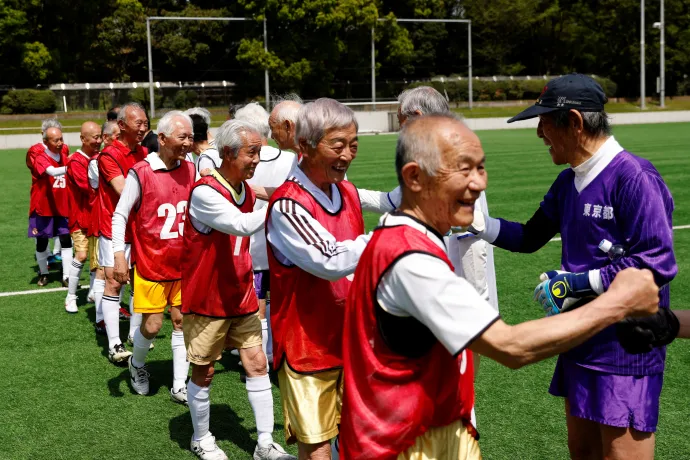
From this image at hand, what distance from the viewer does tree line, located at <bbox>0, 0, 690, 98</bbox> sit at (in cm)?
6016

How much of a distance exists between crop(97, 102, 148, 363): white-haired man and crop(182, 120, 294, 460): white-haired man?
8.52ft

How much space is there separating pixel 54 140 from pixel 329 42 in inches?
2052

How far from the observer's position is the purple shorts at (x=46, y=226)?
12336 mm

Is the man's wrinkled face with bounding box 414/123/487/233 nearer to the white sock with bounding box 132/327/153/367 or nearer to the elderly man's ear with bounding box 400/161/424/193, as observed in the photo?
the elderly man's ear with bounding box 400/161/424/193

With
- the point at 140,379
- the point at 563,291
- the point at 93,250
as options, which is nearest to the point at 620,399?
the point at 563,291

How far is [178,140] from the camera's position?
Result: 6.78m

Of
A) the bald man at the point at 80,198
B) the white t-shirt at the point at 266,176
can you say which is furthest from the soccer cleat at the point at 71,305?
the white t-shirt at the point at 266,176

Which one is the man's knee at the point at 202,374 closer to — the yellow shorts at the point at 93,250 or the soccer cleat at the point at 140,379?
the soccer cleat at the point at 140,379

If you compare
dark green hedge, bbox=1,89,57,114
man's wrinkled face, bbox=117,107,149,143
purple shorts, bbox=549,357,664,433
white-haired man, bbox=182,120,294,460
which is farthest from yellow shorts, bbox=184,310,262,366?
dark green hedge, bbox=1,89,57,114

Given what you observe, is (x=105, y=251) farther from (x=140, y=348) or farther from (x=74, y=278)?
(x=140, y=348)

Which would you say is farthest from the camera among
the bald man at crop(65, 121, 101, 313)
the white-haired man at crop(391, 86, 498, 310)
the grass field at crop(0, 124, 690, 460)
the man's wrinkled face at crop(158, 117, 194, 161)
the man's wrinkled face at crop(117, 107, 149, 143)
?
the bald man at crop(65, 121, 101, 313)

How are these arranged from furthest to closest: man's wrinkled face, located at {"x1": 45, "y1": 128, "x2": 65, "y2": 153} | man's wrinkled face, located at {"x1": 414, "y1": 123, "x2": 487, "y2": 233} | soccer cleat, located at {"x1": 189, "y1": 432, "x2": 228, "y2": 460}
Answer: man's wrinkled face, located at {"x1": 45, "y1": 128, "x2": 65, "y2": 153}, soccer cleat, located at {"x1": 189, "y1": 432, "x2": 228, "y2": 460}, man's wrinkled face, located at {"x1": 414, "y1": 123, "x2": 487, "y2": 233}

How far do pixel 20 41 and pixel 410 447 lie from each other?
61.1 meters

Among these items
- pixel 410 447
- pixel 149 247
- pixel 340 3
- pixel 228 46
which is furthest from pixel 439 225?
pixel 228 46
